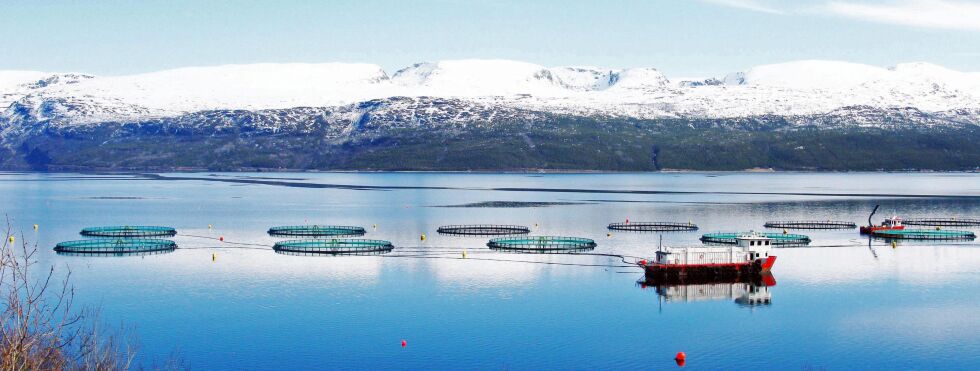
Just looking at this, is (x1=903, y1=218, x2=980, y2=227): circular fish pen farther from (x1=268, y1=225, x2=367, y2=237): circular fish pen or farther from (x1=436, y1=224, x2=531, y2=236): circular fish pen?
(x1=268, y1=225, x2=367, y2=237): circular fish pen

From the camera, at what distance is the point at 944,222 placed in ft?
630

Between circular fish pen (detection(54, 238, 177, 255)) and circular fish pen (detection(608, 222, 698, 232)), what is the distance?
7490cm

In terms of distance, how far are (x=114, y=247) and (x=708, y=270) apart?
8073 cm

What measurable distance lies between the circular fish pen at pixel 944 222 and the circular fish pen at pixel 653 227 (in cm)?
4670

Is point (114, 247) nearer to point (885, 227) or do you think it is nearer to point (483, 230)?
point (483, 230)

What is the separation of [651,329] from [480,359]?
17740 millimetres

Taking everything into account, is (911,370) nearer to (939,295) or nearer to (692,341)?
(692,341)

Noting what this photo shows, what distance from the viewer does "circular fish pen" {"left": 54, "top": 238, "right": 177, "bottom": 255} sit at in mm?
135375

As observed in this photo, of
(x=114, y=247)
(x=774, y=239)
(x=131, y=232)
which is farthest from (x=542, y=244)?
(x=131, y=232)

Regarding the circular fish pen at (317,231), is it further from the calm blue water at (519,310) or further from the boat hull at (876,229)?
the boat hull at (876,229)

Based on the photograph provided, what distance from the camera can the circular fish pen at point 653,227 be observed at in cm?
17300

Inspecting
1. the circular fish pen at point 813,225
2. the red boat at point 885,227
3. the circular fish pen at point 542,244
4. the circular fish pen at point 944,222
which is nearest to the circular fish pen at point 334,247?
the circular fish pen at point 542,244

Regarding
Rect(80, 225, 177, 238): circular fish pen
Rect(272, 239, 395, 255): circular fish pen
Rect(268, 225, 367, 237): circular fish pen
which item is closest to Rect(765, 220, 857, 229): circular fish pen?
Rect(268, 225, 367, 237): circular fish pen

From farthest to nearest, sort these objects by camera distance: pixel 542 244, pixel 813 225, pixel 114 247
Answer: pixel 813 225
pixel 542 244
pixel 114 247
